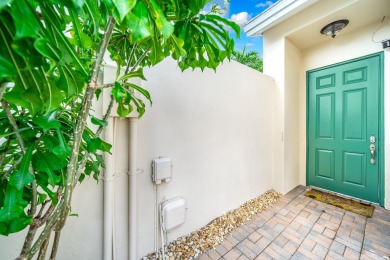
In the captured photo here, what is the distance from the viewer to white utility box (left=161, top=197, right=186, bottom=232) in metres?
1.51

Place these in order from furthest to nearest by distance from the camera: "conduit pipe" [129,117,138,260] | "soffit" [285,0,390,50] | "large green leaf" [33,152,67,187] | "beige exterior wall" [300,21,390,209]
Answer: "beige exterior wall" [300,21,390,209] → "soffit" [285,0,390,50] → "conduit pipe" [129,117,138,260] → "large green leaf" [33,152,67,187]

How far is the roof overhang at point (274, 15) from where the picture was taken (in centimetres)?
237

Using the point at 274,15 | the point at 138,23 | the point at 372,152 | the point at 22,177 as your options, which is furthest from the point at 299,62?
the point at 22,177

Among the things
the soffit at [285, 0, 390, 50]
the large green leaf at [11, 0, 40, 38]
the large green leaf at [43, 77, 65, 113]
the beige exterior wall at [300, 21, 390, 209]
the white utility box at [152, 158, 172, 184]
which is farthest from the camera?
the beige exterior wall at [300, 21, 390, 209]

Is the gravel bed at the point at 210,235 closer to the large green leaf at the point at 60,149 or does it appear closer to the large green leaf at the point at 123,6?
the large green leaf at the point at 60,149

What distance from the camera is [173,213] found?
5.07 feet

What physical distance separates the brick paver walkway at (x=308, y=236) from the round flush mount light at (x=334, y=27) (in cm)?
259

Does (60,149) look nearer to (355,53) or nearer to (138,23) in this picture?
(138,23)

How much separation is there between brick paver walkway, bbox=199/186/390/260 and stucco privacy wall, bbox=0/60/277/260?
0.37m

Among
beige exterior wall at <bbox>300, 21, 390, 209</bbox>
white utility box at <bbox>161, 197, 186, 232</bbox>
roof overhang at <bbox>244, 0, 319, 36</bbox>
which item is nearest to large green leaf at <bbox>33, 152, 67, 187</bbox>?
white utility box at <bbox>161, 197, 186, 232</bbox>

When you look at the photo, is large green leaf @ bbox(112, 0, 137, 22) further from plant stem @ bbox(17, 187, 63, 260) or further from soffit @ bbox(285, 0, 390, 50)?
soffit @ bbox(285, 0, 390, 50)

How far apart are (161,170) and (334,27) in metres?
3.13

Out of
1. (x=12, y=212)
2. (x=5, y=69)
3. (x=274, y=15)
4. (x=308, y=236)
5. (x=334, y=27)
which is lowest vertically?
(x=308, y=236)

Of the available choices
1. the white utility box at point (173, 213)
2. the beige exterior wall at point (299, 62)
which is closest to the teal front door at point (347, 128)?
the beige exterior wall at point (299, 62)
